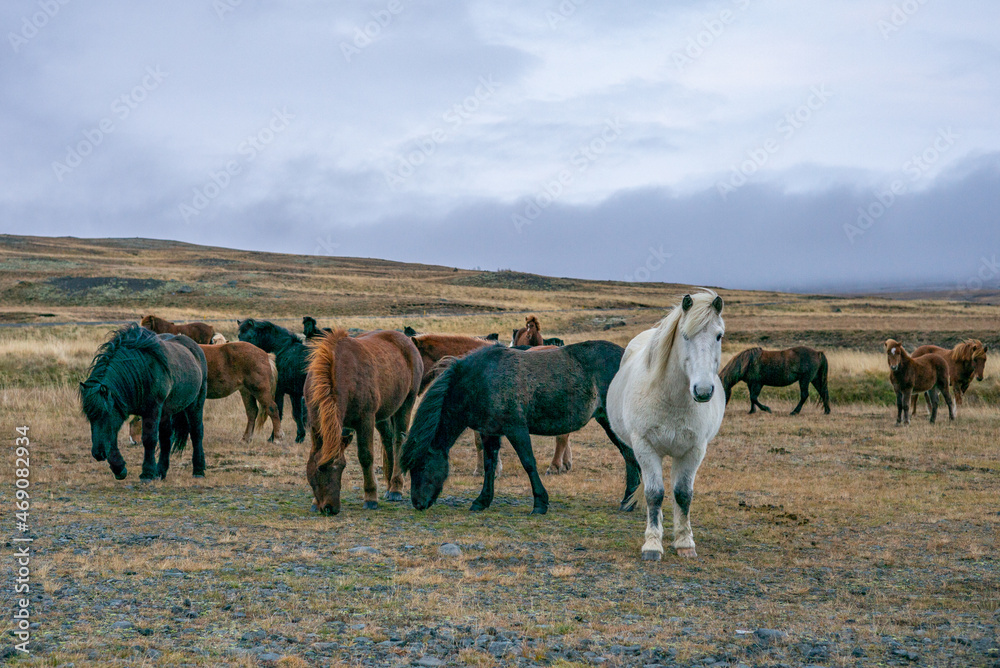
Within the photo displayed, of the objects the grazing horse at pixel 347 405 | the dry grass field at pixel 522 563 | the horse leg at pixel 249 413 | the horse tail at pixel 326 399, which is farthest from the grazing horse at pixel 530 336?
the horse tail at pixel 326 399

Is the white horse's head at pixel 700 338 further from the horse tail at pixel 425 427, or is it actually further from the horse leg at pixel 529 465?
the horse tail at pixel 425 427

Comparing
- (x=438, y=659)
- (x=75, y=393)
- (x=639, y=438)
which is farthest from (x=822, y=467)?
(x=75, y=393)

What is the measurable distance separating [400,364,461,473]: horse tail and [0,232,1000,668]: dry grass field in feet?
2.19

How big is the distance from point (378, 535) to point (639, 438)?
2.54m

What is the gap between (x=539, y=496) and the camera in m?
8.52

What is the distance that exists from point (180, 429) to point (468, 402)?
470 cm

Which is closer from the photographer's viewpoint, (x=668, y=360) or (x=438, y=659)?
(x=438, y=659)

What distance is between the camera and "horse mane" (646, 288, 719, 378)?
601 cm

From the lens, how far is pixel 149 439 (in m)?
9.56

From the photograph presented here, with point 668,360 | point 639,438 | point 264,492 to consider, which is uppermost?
point 668,360

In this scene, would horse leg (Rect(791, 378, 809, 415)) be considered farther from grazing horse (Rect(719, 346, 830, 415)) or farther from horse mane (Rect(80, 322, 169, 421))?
horse mane (Rect(80, 322, 169, 421))

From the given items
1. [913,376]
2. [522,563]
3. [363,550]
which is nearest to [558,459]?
[522,563]

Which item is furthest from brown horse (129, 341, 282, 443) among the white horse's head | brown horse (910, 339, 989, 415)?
brown horse (910, 339, 989, 415)

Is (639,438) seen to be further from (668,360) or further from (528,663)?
(528,663)
